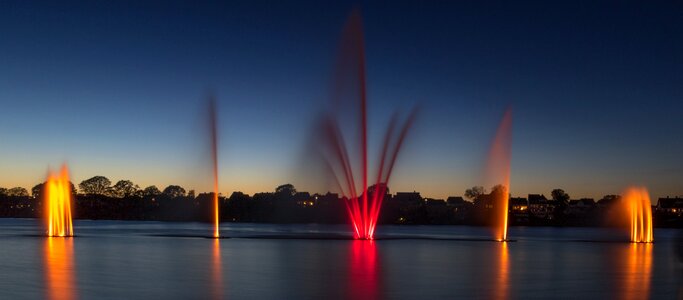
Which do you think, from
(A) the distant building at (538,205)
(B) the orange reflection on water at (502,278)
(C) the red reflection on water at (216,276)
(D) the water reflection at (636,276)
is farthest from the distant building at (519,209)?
(C) the red reflection on water at (216,276)

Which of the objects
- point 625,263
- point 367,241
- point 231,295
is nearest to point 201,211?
point 367,241

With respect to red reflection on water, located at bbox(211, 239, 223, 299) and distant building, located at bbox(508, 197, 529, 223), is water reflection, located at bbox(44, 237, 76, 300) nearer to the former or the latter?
red reflection on water, located at bbox(211, 239, 223, 299)

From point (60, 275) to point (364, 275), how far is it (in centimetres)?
857

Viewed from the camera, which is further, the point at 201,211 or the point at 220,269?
the point at 201,211

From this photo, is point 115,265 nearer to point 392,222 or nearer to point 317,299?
point 317,299

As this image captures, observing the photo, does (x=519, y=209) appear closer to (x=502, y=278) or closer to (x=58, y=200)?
(x=58, y=200)

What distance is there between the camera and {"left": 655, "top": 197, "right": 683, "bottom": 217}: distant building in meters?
156

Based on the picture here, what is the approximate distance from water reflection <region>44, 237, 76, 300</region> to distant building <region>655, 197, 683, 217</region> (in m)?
140

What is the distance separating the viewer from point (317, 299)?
18719 millimetres

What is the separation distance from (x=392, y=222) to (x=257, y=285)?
12810 centimetres

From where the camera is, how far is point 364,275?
985 inches

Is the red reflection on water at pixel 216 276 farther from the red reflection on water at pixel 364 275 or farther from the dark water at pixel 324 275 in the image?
the red reflection on water at pixel 364 275

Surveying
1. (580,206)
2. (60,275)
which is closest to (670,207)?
(580,206)

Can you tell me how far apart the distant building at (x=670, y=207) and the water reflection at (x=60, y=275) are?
139928 millimetres
